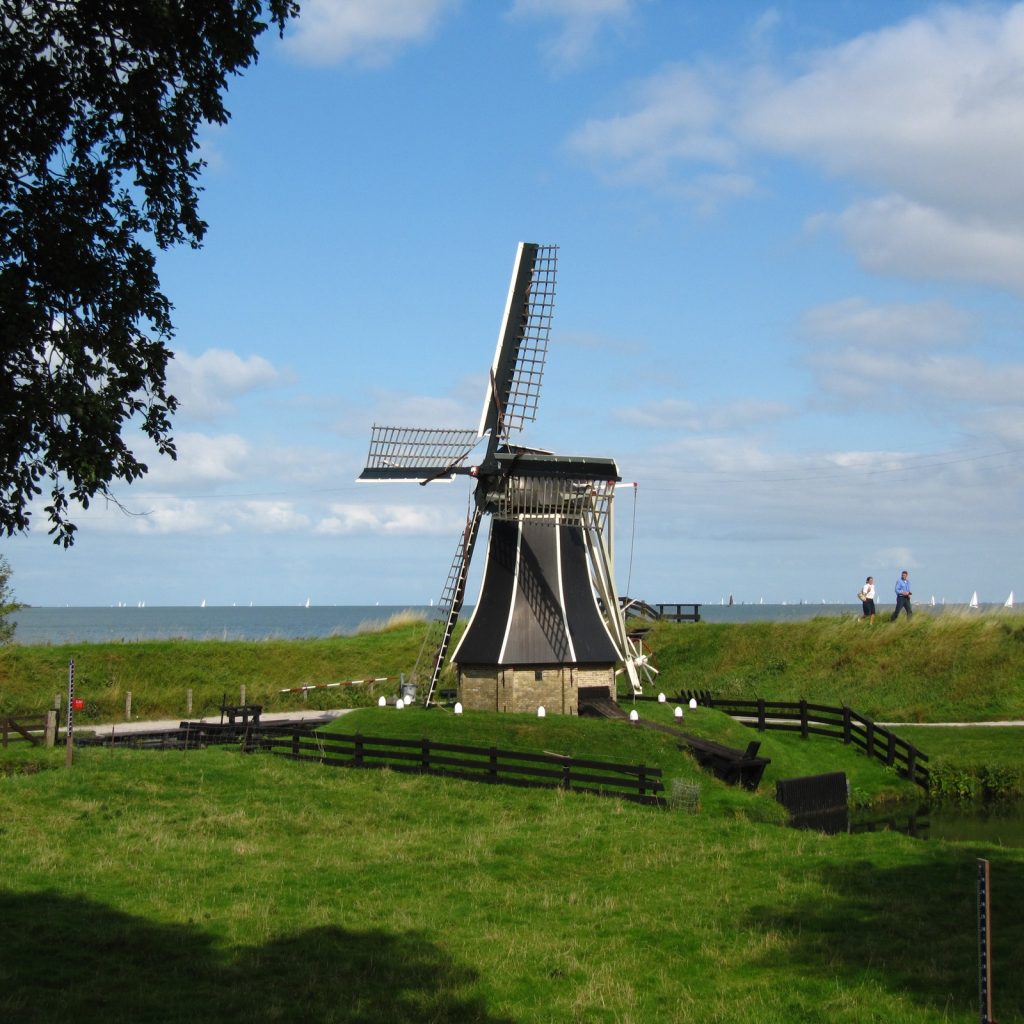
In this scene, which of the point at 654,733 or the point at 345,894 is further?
the point at 654,733

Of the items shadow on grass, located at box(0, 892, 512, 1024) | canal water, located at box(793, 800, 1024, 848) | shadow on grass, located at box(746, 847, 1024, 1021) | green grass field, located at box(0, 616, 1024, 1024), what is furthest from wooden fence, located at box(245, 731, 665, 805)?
shadow on grass, located at box(0, 892, 512, 1024)

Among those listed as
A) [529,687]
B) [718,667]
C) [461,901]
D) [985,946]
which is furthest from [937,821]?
[718,667]

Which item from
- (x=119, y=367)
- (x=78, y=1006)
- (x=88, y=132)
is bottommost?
(x=78, y=1006)

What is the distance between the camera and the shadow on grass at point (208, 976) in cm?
1277

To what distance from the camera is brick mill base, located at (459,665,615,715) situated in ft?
117

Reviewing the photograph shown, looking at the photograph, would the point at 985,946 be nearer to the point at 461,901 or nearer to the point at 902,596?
the point at 461,901

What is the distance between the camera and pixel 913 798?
110 feet

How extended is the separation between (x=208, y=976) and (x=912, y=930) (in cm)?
873

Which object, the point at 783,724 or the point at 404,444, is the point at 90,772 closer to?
the point at 404,444

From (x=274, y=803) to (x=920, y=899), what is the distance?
13.7 m

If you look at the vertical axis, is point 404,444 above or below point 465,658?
above

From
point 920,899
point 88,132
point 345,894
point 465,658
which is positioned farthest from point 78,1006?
point 465,658

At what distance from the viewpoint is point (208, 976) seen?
1405cm

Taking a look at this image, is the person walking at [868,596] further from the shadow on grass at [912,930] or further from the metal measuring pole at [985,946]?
the metal measuring pole at [985,946]
